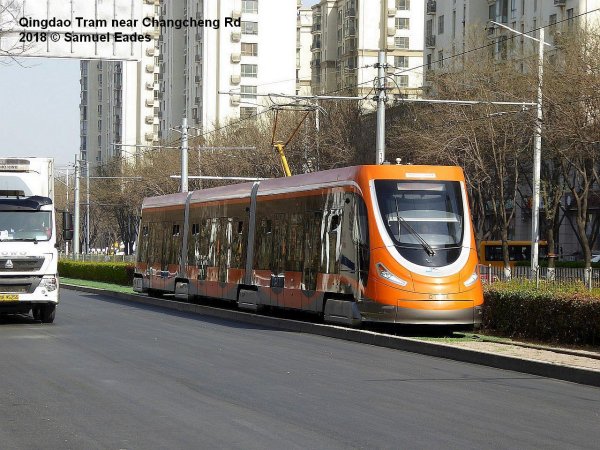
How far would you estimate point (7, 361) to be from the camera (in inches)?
696

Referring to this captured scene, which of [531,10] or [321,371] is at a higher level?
[531,10]

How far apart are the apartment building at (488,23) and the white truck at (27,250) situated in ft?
104

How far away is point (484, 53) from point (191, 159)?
1032 inches

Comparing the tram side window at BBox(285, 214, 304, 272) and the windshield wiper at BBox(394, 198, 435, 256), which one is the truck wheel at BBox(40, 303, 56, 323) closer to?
the tram side window at BBox(285, 214, 304, 272)

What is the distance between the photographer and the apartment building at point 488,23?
62688mm

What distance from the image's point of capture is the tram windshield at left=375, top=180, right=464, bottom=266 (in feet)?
78.9

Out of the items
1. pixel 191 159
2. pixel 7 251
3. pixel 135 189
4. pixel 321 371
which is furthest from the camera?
pixel 135 189

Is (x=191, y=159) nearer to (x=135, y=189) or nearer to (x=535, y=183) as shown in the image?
(x=135, y=189)

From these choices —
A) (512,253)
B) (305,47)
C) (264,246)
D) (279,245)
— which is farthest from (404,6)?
(279,245)

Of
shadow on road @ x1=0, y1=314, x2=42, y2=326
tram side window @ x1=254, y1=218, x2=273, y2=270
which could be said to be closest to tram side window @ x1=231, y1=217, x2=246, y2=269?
tram side window @ x1=254, y1=218, x2=273, y2=270

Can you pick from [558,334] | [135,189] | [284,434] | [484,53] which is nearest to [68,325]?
[558,334]

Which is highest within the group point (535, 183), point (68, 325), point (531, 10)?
point (531, 10)

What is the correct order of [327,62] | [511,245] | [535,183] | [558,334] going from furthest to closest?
[327,62] < [511,245] < [535,183] < [558,334]

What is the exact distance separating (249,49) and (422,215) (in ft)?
336
